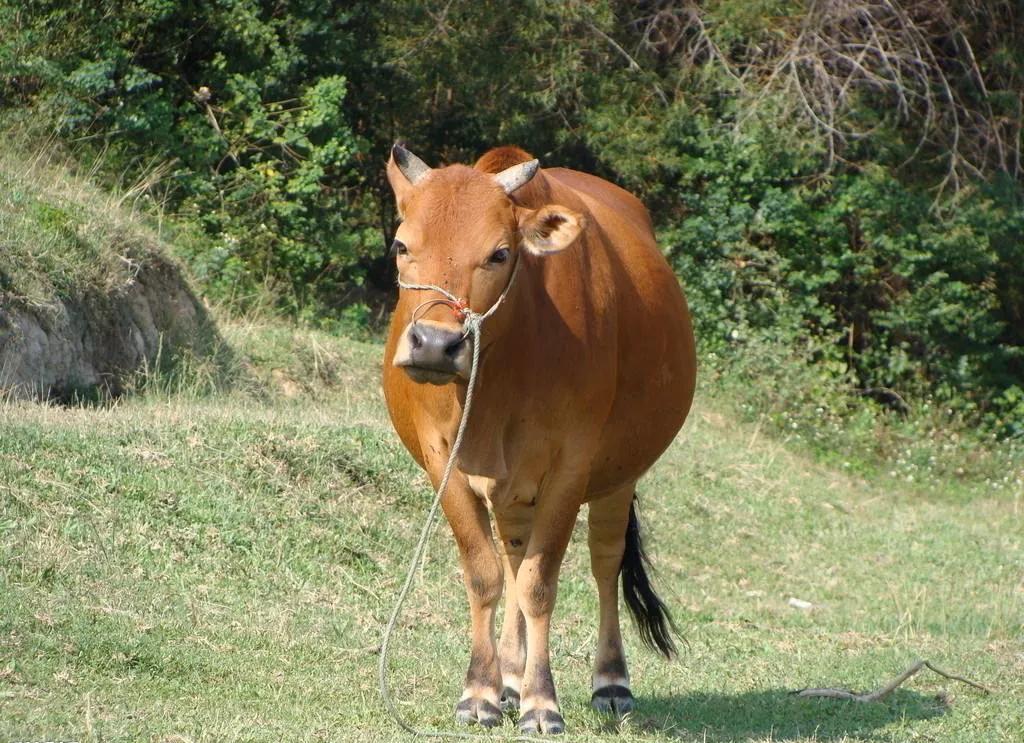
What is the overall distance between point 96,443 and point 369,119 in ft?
34.9

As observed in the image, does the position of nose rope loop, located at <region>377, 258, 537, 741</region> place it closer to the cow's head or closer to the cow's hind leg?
the cow's head

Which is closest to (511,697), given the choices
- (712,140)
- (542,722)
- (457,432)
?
(542,722)

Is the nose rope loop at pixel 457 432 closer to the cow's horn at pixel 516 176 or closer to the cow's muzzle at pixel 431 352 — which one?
the cow's muzzle at pixel 431 352

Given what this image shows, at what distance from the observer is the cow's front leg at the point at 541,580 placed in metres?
5.84

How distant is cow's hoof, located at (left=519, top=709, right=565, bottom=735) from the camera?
5684 mm

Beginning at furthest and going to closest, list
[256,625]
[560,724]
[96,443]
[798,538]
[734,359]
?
[734,359] < [798,538] < [96,443] < [256,625] < [560,724]

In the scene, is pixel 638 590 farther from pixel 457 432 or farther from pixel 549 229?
pixel 549 229

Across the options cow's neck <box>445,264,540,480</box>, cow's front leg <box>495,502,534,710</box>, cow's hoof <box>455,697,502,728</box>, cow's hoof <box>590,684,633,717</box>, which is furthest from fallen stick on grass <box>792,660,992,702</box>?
cow's neck <box>445,264,540,480</box>

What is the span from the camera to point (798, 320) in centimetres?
1828

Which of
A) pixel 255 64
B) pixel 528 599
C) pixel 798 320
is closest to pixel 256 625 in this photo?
pixel 528 599

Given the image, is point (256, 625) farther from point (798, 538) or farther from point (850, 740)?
point (798, 538)

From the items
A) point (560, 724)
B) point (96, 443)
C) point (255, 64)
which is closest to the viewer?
point (560, 724)

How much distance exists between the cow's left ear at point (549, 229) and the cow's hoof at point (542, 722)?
5.81ft

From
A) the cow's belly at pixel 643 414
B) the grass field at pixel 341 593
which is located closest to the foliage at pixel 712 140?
the grass field at pixel 341 593
